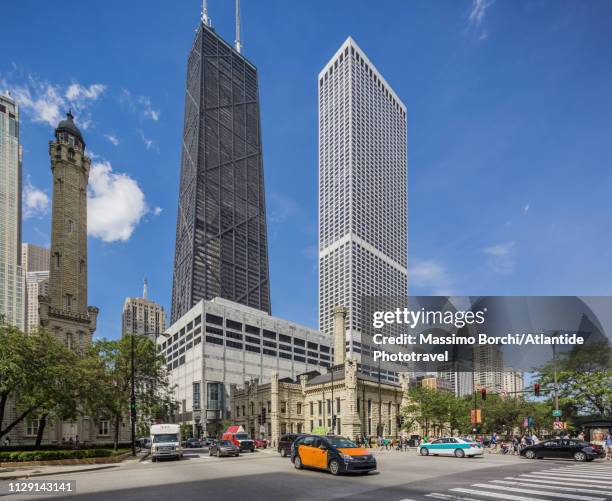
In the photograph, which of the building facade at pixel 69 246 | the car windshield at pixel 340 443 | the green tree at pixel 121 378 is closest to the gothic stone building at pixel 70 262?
the building facade at pixel 69 246

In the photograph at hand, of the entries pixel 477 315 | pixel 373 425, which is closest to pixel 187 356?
pixel 373 425

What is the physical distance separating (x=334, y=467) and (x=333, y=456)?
416 mm

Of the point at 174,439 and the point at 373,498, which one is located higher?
the point at 373,498

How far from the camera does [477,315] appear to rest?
2393 inches

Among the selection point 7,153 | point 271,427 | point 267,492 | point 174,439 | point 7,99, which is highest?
point 7,99

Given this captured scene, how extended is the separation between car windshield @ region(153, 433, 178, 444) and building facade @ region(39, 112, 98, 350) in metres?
38.9

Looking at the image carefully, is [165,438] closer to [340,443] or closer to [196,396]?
[340,443]

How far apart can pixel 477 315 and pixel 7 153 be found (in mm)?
165772

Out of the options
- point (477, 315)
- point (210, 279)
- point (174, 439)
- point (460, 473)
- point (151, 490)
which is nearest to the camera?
point (151, 490)

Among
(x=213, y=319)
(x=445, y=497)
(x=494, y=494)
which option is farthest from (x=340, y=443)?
(x=213, y=319)

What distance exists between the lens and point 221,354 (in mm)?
122125

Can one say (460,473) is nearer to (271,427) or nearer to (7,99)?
(271,427)

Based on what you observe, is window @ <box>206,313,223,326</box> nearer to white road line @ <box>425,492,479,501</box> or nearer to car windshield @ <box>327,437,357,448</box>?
car windshield @ <box>327,437,357,448</box>

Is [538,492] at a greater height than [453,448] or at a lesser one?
greater
